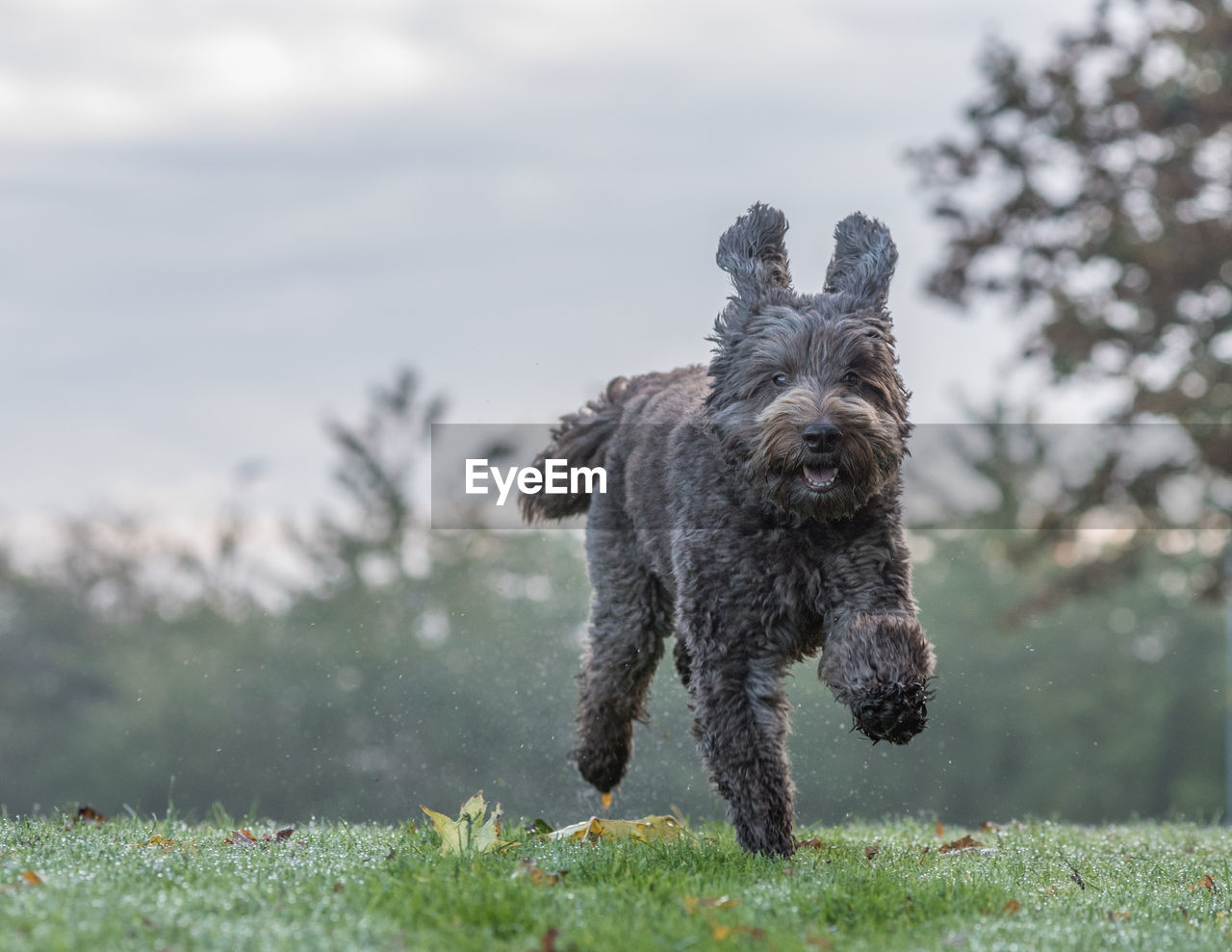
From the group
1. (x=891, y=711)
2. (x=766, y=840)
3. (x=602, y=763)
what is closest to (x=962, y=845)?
(x=766, y=840)

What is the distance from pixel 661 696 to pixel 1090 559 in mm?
12971

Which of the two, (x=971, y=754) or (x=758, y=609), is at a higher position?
(x=758, y=609)

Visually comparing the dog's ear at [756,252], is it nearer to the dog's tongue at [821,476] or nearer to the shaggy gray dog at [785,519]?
the shaggy gray dog at [785,519]

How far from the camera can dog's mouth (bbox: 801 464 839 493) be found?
5598mm

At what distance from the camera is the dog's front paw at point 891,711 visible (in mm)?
5395

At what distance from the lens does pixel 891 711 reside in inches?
213

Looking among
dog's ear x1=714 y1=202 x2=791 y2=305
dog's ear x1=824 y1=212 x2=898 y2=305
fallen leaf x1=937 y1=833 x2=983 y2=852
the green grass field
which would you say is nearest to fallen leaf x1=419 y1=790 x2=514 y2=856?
the green grass field

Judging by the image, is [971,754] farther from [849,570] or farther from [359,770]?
[849,570]

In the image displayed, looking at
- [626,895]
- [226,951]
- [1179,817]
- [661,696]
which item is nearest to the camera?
[226,951]

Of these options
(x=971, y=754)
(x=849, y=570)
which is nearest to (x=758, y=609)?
(x=849, y=570)

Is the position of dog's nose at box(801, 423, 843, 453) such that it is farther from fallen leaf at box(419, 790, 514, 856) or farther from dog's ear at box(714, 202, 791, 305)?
fallen leaf at box(419, 790, 514, 856)

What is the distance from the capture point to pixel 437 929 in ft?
13.7

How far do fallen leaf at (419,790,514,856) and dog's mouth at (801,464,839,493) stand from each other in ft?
5.91

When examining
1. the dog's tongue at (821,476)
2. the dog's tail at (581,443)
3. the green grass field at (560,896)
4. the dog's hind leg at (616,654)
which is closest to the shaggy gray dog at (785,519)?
the dog's tongue at (821,476)
